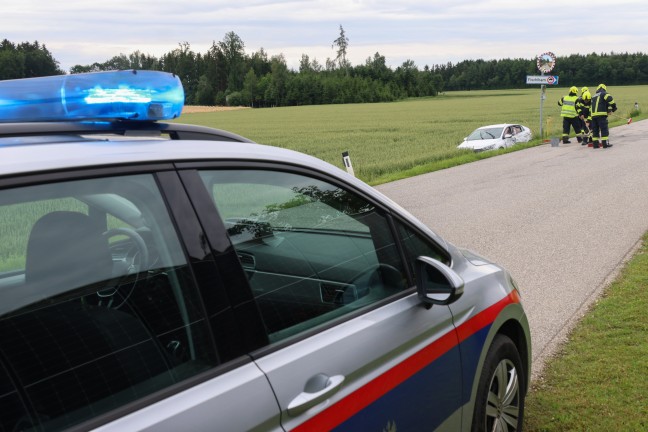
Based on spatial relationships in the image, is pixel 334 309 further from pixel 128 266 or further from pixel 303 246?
pixel 128 266

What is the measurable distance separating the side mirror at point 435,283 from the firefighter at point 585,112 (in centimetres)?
2180

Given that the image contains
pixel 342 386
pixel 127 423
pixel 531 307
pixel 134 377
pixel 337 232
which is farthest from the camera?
pixel 531 307

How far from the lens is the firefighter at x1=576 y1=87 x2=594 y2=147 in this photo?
2285 centimetres

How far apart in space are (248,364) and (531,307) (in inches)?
175

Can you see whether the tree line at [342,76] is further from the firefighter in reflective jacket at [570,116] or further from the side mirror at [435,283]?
the side mirror at [435,283]

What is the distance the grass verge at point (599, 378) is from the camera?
12.3 feet

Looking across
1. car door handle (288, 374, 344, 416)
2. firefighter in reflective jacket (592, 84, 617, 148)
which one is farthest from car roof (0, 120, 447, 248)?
firefighter in reflective jacket (592, 84, 617, 148)

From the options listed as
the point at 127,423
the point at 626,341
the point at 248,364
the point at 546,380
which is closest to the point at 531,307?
the point at 626,341

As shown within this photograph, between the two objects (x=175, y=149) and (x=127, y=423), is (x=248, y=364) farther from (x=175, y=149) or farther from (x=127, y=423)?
(x=175, y=149)

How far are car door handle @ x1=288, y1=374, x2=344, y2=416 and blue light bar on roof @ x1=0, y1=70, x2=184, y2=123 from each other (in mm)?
920

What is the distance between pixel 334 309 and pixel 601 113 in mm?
21070

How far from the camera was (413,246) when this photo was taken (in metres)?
2.72

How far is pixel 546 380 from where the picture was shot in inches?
169

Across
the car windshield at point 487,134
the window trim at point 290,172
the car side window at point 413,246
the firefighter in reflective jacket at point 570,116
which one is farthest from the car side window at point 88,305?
the firefighter in reflective jacket at point 570,116
